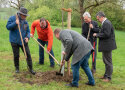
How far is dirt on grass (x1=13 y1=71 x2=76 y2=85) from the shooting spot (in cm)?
485

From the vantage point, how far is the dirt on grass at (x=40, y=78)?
485 cm

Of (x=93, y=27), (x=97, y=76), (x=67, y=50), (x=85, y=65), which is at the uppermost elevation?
(x=93, y=27)

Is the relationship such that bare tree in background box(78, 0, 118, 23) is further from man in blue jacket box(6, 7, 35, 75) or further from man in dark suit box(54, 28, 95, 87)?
man in dark suit box(54, 28, 95, 87)

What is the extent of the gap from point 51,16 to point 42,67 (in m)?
25.8

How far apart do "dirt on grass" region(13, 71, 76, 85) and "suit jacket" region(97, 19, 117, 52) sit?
148 centimetres

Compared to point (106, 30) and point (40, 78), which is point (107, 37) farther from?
point (40, 78)

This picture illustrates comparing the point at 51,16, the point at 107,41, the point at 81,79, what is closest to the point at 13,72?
the point at 81,79

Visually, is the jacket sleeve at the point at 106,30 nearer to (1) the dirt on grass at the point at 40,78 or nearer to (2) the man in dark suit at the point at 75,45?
(2) the man in dark suit at the point at 75,45

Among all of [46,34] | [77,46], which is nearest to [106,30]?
[77,46]

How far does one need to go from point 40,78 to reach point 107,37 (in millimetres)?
2436

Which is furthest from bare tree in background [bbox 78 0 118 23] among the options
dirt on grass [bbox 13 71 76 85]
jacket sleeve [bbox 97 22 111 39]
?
dirt on grass [bbox 13 71 76 85]

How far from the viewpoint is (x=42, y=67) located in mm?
6238

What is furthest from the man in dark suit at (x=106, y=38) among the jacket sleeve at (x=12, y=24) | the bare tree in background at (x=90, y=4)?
the bare tree in background at (x=90, y=4)

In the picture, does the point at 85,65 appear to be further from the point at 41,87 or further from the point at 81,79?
the point at 41,87
